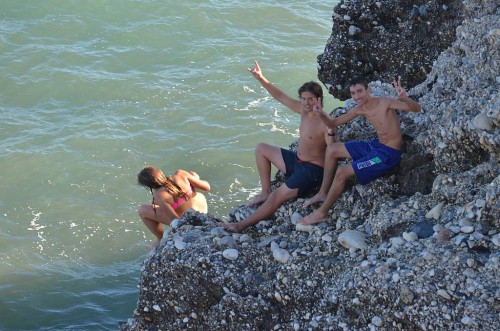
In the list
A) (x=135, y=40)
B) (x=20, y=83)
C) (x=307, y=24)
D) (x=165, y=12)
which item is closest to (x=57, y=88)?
(x=20, y=83)

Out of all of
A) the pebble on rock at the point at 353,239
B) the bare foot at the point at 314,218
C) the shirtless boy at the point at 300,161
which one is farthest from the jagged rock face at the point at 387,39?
the pebble on rock at the point at 353,239

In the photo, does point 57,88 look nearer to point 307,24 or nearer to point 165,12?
point 165,12

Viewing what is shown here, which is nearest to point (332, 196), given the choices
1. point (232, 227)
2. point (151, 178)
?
point (232, 227)

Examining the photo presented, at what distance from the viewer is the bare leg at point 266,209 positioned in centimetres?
990

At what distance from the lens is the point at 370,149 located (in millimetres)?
9586

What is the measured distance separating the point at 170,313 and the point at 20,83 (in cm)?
1092

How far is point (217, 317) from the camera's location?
352 inches

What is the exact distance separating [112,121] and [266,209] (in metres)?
8.48

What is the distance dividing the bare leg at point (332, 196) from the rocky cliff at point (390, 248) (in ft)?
0.31

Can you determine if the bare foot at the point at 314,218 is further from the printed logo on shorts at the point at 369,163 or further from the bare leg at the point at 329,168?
the printed logo on shorts at the point at 369,163

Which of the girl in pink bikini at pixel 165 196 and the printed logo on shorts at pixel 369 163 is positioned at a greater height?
the printed logo on shorts at pixel 369 163

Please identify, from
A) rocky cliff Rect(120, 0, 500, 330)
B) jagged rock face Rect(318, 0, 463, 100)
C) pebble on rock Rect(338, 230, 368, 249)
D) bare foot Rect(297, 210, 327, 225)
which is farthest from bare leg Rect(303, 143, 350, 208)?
jagged rock face Rect(318, 0, 463, 100)

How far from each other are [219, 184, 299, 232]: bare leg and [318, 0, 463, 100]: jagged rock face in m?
2.63

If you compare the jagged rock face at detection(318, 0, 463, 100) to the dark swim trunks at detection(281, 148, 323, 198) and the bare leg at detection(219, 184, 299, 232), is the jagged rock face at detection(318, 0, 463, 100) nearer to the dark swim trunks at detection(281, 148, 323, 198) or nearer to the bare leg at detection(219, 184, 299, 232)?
the dark swim trunks at detection(281, 148, 323, 198)
